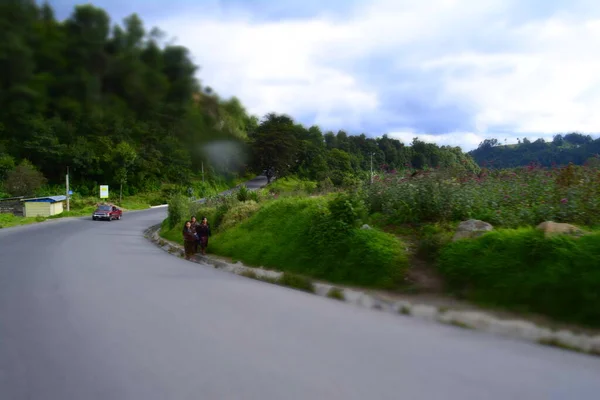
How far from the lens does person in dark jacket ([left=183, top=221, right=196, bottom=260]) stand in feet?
49.3

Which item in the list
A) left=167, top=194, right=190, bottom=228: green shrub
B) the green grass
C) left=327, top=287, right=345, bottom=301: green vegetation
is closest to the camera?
left=327, top=287, right=345, bottom=301: green vegetation

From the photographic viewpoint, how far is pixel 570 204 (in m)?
8.19

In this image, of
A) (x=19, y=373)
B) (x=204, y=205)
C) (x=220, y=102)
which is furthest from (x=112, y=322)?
(x=204, y=205)

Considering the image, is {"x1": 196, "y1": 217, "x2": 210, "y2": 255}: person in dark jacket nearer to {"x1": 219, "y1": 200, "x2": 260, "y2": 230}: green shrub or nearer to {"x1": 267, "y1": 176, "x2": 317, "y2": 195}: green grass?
{"x1": 219, "y1": 200, "x2": 260, "y2": 230}: green shrub

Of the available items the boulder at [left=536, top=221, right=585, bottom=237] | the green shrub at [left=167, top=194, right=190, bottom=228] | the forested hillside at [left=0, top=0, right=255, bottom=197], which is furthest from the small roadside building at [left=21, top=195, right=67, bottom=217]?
the boulder at [left=536, top=221, right=585, bottom=237]

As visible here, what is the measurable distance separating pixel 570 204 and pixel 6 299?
10565 mm

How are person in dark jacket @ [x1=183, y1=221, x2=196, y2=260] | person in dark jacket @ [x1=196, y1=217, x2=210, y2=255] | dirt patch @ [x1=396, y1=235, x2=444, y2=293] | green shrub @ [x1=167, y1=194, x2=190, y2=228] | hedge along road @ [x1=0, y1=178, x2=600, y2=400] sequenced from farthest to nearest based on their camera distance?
1. green shrub @ [x1=167, y1=194, x2=190, y2=228]
2. person in dark jacket @ [x1=196, y1=217, x2=210, y2=255]
3. person in dark jacket @ [x1=183, y1=221, x2=196, y2=260]
4. dirt patch @ [x1=396, y1=235, x2=444, y2=293]
5. hedge along road @ [x1=0, y1=178, x2=600, y2=400]

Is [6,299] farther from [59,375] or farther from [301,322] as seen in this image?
[301,322]

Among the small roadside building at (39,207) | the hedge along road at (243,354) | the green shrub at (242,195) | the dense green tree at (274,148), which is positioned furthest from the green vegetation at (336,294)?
the dense green tree at (274,148)

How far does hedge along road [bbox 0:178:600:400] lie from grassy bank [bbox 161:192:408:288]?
3.77ft

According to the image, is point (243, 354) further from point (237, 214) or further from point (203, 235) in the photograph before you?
point (237, 214)

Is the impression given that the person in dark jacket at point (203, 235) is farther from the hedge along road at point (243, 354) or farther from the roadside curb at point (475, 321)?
the roadside curb at point (475, 321)

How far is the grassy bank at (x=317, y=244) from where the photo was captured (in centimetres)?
877

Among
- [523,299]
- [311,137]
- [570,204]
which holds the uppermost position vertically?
[311,137]
